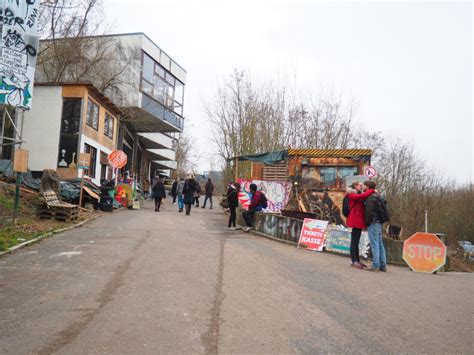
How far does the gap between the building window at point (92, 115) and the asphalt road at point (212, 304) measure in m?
13.7

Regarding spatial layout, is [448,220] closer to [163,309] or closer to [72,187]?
[72,187]

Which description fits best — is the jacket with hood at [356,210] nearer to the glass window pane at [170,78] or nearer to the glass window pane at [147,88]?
the glass window pane at [147,88]

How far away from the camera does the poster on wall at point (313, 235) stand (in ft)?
38.3

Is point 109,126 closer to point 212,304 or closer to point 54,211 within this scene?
point 54,211

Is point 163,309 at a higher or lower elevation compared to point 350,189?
lower

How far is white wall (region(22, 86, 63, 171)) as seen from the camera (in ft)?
69.7

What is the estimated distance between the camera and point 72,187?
674 inches

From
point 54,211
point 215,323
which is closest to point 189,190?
point 54,211

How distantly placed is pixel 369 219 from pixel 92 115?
1789cm

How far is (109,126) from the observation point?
26.2 meters

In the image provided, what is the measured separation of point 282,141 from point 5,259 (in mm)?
20506

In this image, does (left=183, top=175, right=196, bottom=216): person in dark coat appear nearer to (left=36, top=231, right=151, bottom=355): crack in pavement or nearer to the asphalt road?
the asphalt road

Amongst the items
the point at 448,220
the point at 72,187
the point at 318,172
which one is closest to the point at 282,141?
the point at 318,172

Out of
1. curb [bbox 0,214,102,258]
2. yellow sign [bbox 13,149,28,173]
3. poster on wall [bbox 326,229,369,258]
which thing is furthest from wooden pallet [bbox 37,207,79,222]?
poster on wall [bbox 326,229,369,258]
